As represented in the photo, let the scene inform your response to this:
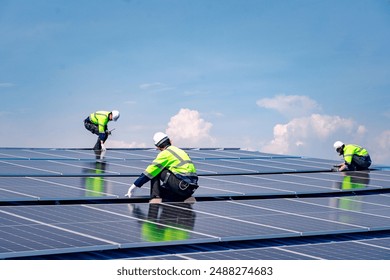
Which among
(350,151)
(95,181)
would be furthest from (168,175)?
(350,151)

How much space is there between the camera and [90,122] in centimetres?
3528

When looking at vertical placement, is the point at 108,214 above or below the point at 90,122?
below

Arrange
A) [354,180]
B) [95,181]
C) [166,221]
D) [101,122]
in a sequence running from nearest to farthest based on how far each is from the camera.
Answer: [166,221], [95,181], [354,180], [101,122]

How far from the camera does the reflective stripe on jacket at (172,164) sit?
18672 millimetres

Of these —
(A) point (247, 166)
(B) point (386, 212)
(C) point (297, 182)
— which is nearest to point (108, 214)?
(B) point (386, 212)

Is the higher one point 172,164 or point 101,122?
point 101,122

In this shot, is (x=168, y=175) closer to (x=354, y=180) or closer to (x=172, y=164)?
(x=172, y=164)

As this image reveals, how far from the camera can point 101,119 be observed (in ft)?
112

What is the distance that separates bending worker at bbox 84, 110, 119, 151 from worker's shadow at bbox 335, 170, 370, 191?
10.7 metres

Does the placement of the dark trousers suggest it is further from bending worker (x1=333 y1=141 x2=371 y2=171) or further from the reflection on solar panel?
bending worker (x1=333 y1=141 x2=371 y2=171)

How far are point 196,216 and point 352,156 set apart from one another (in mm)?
15954
